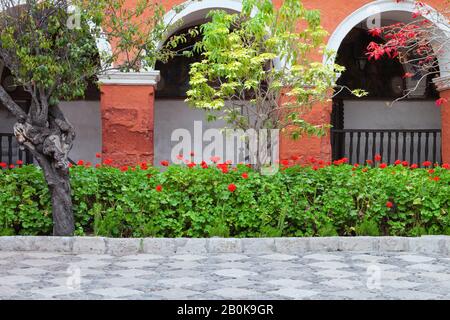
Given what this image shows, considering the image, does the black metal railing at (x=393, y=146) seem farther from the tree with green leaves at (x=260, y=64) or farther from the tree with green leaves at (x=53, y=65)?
the tree with green leaves at (x=53, y=65)

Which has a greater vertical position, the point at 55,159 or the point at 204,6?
the point at 204,6

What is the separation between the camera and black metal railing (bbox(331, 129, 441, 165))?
12.4 metres

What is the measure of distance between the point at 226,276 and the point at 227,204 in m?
1.78

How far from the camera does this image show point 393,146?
535 inches

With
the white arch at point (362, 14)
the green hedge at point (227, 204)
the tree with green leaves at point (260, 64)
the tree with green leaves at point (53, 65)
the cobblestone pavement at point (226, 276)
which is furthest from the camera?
the white arch at point (362, 14)

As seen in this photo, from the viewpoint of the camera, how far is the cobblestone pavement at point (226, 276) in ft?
16.6

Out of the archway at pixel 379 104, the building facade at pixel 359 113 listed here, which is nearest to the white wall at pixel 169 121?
the building facade at pixel 359 113

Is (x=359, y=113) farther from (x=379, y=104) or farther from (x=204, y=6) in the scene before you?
(x=204, y=6)

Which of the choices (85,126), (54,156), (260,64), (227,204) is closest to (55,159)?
(54,156)

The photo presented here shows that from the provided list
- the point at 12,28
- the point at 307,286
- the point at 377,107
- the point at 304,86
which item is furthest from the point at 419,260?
the point at 377,107

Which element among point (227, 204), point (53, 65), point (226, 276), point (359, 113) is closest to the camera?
point (226, 276)

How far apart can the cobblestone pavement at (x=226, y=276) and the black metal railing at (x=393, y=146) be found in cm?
573

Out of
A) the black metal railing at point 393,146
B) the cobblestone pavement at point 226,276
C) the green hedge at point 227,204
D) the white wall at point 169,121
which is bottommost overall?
the cobblestone pavement at point 226,276

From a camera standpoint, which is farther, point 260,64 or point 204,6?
point 204,6
